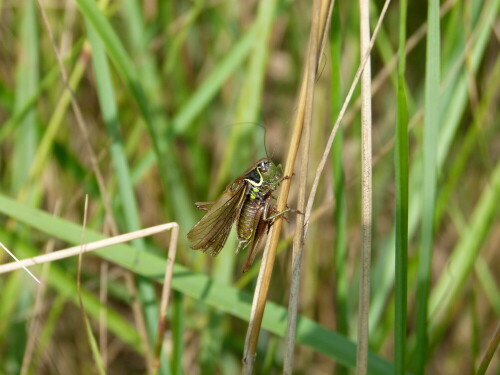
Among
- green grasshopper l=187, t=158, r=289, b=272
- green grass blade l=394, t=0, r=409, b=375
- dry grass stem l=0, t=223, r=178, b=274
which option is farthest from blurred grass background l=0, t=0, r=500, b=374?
dry grass stem l=0, t=223, r=178, b=274

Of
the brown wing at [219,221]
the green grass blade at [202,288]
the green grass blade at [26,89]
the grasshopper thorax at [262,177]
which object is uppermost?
the green grass blade at [26,89]

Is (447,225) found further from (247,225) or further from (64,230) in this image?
(64,230)

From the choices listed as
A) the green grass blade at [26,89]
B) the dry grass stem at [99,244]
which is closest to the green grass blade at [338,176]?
the dry grass stem at [99,244]

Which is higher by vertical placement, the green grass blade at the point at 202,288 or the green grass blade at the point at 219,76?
the green grass blade at the point at 219,76

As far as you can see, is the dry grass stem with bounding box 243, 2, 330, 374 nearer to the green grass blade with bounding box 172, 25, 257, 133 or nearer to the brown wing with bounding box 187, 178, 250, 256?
the brown wing with bounding box 187, 178, 250, 256

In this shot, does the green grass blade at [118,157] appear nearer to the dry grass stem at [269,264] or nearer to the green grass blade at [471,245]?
the dry grass stem at [269,264]

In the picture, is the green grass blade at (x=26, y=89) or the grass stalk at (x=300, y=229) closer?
the grass stalk at (x=300, y=229)

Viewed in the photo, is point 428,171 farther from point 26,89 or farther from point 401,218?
point 26,89
